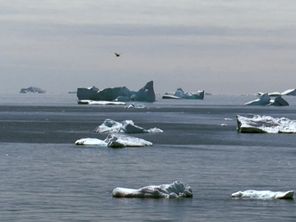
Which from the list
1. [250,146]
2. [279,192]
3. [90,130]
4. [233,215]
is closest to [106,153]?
[250,146]

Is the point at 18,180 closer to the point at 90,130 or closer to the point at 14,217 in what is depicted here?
the point at 14,217

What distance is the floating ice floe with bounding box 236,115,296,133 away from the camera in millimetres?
82625

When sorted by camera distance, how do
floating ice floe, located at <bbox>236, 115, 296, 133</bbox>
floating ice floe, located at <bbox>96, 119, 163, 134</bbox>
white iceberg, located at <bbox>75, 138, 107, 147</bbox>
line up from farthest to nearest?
1. floating ice floe, located at <bbox>236, 115, 296, 133</bbox>
2. floating ice floe, located at <bbox>96, 119, 163, 134</bbox>
3. white iceberg, located at <bbox>75, 138, 107, 147</bbox>

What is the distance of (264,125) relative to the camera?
271 feet

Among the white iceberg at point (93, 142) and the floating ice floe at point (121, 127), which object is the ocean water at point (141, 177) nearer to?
the white iceberg at point (93, 142)

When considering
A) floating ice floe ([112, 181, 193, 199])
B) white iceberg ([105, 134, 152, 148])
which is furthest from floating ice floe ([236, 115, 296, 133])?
floating ice floe ([112, 181, 193, 199])

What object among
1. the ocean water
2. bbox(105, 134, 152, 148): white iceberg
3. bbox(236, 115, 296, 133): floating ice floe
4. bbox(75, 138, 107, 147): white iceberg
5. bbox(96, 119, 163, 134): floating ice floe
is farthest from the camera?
bbox(236, 115, 296, 133): floating ice floe

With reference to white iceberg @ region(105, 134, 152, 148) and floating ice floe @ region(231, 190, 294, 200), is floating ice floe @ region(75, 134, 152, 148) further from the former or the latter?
floating ice floe @ region(231, 190, 294, 200)

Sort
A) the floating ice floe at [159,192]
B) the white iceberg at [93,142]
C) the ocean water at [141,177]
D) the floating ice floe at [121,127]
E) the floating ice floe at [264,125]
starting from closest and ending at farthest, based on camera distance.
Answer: the ocean water at [141,177] < the floating ice floe at [159,192] < the white iceberg at [93,142] < the floating ice floe at [121,127] < the floating ice floe at [264,125]

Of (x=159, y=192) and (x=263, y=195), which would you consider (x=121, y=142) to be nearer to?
(x=159, y=192)

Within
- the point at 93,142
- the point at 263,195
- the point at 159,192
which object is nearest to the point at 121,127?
the point at 93,142

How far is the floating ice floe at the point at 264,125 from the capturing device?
271 feet

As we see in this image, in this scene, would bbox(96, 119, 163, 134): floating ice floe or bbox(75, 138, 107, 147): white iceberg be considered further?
bbox(96, 119, 163, 134): floating ice floe

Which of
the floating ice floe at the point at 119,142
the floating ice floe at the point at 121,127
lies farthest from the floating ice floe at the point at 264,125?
the floating ice floe at the point at 119,142
